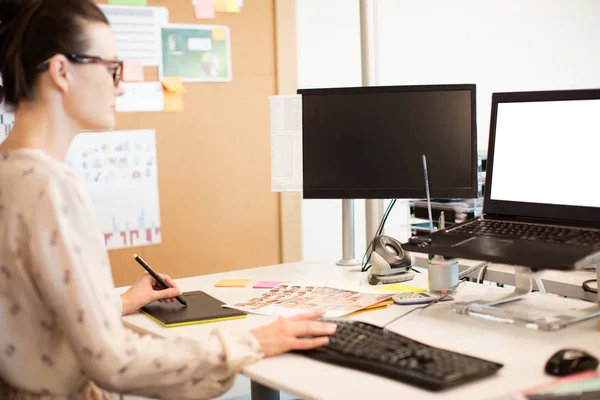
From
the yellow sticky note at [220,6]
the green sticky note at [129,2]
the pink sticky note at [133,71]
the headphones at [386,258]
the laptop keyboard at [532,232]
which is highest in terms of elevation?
the yellow sticky note at [220,6]

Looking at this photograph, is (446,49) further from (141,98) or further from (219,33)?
(141,98)

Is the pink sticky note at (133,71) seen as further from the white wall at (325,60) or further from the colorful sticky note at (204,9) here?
the white wall at (325,60)

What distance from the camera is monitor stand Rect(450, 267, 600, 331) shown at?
146 centimetres

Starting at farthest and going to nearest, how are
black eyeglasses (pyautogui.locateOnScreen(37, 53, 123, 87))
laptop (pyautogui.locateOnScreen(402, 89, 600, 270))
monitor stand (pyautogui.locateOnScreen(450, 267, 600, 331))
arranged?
laptop (pyautogui.locateOnScreen(402, 89, 600, 270)), monitor stand (pyautogui.locateOnScreen(450, 267, 600, 331)), black eyeglasses (pyautogui.locateOnScreen(37, 53, 123, 87))

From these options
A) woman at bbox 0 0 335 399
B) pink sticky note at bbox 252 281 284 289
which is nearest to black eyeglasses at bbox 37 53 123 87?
woman at bbox 0 0 335 399

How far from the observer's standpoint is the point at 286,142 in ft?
7.27

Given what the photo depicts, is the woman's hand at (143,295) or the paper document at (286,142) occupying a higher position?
the paper document at (286,142)

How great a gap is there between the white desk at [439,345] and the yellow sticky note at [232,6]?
1.59 metres

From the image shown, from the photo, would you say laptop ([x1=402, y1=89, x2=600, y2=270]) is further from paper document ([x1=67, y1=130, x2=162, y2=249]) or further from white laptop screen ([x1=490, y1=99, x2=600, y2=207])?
paper document ([x1=67, y1=130, x2=162, y2=249])

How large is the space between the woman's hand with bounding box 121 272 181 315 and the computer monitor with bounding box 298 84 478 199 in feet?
1.86

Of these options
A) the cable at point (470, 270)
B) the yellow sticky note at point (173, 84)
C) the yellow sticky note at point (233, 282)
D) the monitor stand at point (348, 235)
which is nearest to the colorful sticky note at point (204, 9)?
the yellow sticky note at point (173, 84)

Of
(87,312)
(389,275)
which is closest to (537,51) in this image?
(389,275)

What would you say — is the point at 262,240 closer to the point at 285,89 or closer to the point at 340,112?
the point at 285,89

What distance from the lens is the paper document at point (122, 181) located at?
292 centimetres
